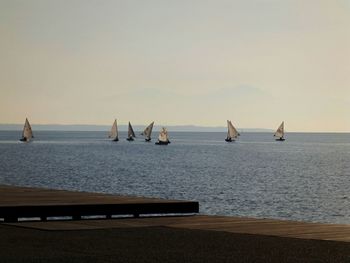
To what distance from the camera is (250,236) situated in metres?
17.8

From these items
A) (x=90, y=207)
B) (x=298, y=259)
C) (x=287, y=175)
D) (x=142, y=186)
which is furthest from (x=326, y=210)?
(x=287, y=175)

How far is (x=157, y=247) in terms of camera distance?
15.9m

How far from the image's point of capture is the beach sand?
1451 centimetres

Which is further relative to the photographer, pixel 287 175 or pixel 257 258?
pixel 287 175

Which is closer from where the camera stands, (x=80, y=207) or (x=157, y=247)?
(x=157, y=247)

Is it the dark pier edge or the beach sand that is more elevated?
the dark pier edge

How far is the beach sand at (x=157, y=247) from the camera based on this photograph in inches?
571

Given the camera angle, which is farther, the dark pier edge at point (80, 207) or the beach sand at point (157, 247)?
the dark pier edge at point (80, 207)

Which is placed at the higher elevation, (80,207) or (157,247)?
(80,207)

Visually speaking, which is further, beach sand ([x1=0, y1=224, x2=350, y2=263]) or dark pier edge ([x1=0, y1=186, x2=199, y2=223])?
dark pier edge ([x1=0, y1=186, x2=199, y2=223])

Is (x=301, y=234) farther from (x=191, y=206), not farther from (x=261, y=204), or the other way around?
(x=261, y=204)

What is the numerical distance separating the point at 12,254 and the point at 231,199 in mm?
46746

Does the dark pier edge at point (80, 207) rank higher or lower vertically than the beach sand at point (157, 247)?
higher

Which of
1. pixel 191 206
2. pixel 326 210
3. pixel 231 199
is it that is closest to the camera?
pixel 191 206
